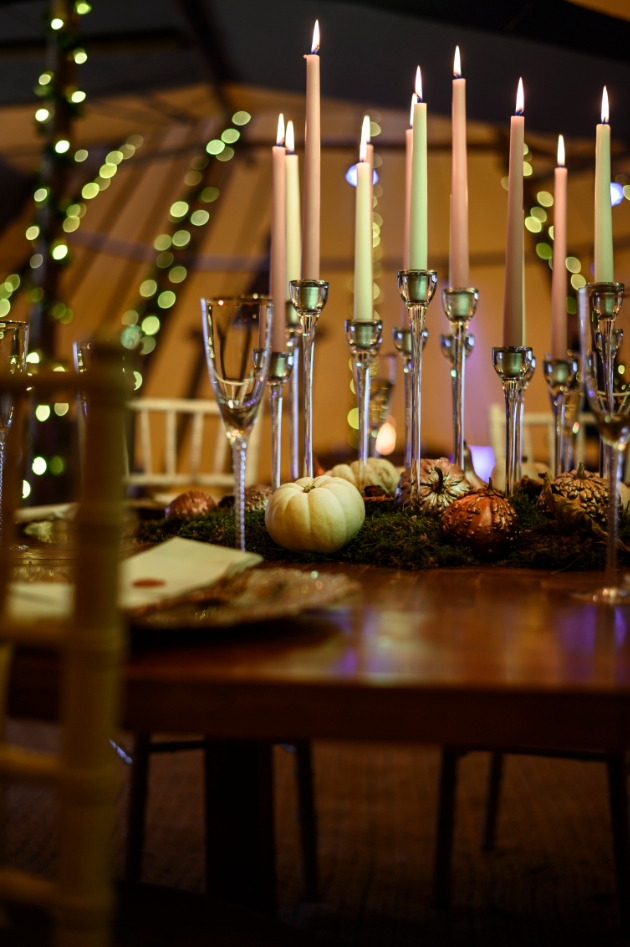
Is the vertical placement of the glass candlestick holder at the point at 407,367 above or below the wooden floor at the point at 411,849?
above

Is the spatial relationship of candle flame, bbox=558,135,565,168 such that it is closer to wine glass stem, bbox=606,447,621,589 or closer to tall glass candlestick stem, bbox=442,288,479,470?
tall glass candlestick stem, bbox=442,288,479,470

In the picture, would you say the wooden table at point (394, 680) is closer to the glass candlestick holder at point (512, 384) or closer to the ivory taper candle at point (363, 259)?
the glass candlestick holder at point (512, 384)

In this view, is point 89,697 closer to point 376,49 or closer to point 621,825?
point 621,825

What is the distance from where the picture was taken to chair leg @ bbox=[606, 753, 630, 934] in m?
1.57

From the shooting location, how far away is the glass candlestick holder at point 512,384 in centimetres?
114

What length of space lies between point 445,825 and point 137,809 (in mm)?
566

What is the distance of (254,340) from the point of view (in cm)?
93

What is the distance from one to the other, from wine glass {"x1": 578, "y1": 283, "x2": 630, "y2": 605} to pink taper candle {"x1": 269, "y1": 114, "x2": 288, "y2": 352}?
459 mm

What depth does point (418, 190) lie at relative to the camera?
1.15m

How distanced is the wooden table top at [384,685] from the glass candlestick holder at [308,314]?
50cm

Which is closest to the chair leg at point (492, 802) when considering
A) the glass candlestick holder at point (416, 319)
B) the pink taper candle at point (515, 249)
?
the glass candlestick holder at point (416, 319)

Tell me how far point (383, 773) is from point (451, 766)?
2.66 ft

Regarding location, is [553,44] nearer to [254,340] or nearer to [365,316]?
[365,316]

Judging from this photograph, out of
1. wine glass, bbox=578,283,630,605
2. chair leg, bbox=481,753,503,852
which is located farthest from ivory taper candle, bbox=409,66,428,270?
chair leg, bbox=481,753,503,852
